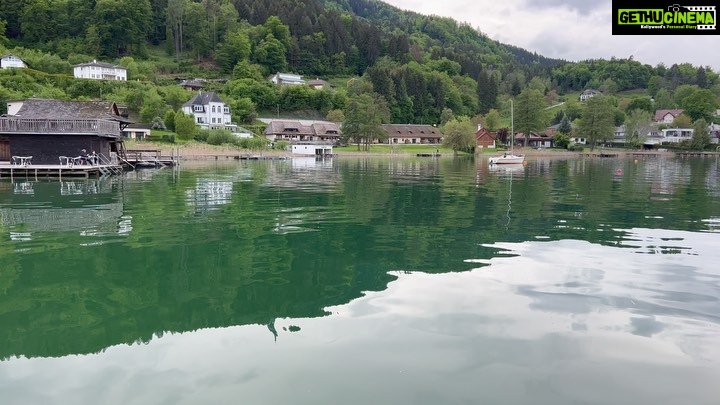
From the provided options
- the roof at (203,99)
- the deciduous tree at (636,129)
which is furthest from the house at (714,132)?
the roof at (203,99)

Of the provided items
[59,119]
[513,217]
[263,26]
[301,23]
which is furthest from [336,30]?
[513,217]

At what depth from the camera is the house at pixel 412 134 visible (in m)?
130

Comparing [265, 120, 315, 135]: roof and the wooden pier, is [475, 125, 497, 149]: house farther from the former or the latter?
the wooden pier

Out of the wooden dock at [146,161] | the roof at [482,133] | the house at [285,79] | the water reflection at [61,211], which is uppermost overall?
the house at [285,79]

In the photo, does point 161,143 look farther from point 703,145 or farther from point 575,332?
point 703,145

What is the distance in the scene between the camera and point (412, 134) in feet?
433

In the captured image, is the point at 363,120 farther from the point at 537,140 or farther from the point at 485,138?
the point at 537,140

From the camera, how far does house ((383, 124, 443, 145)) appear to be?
130125mm

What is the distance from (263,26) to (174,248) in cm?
18336

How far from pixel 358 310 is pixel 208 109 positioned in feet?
358

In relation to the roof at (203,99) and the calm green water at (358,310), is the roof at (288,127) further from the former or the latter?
the calm green water at (358,310)

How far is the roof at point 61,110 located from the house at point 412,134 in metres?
82.8

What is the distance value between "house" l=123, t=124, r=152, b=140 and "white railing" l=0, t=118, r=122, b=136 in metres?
43.0

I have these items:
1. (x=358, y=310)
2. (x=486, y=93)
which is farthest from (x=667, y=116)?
(x=358, y=310)
